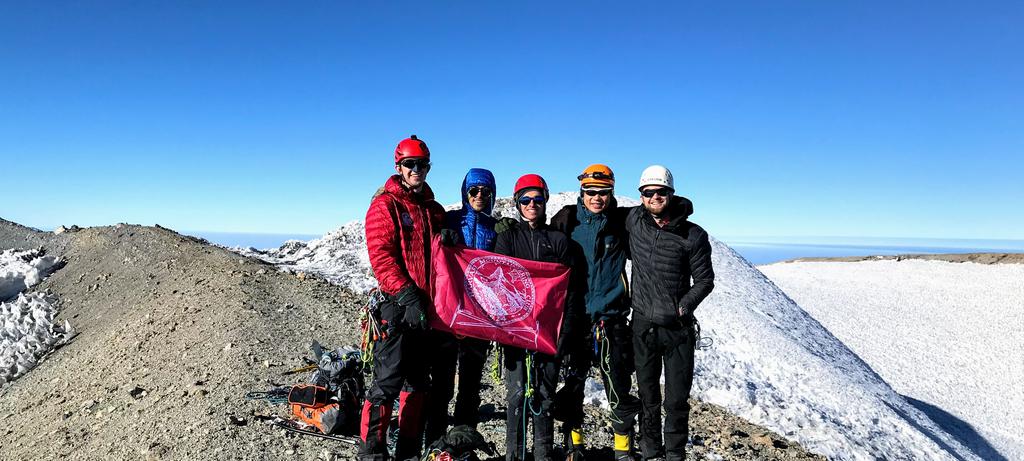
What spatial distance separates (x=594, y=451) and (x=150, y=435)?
559 cm

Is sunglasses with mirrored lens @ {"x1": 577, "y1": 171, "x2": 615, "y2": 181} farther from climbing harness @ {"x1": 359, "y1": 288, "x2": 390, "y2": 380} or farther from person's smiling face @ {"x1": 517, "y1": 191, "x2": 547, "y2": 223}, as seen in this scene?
climbing harness @ {"x1": 359, "y1": 288, "x2": 390, "y2": 380}

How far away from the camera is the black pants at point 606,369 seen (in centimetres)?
580

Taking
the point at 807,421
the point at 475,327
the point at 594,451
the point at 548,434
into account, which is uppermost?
the point at 475,327

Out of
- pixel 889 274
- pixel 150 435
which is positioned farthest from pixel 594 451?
pixel 889 274

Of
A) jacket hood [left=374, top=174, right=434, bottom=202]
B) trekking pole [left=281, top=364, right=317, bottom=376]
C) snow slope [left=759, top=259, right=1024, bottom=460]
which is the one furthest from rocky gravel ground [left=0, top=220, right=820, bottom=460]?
snow slope [left=759, top=259, right=1024, bottom=460]

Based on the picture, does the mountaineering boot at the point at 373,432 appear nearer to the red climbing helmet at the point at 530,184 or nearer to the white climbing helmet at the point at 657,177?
the red climbing helmet at the point at 530,184

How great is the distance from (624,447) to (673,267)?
6.88 ft

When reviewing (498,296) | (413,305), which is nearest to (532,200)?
(498,296)

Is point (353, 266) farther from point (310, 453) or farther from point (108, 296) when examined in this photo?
point (310, 453)

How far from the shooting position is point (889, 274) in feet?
122

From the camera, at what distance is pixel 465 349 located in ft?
19.1

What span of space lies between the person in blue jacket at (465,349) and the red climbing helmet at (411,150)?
0.55 meters

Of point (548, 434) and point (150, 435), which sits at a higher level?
point (548, 434)

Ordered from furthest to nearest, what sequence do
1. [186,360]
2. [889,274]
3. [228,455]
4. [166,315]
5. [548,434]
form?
[889,274]
[166,315]
[186,360]
[228,455]
[548,434]
